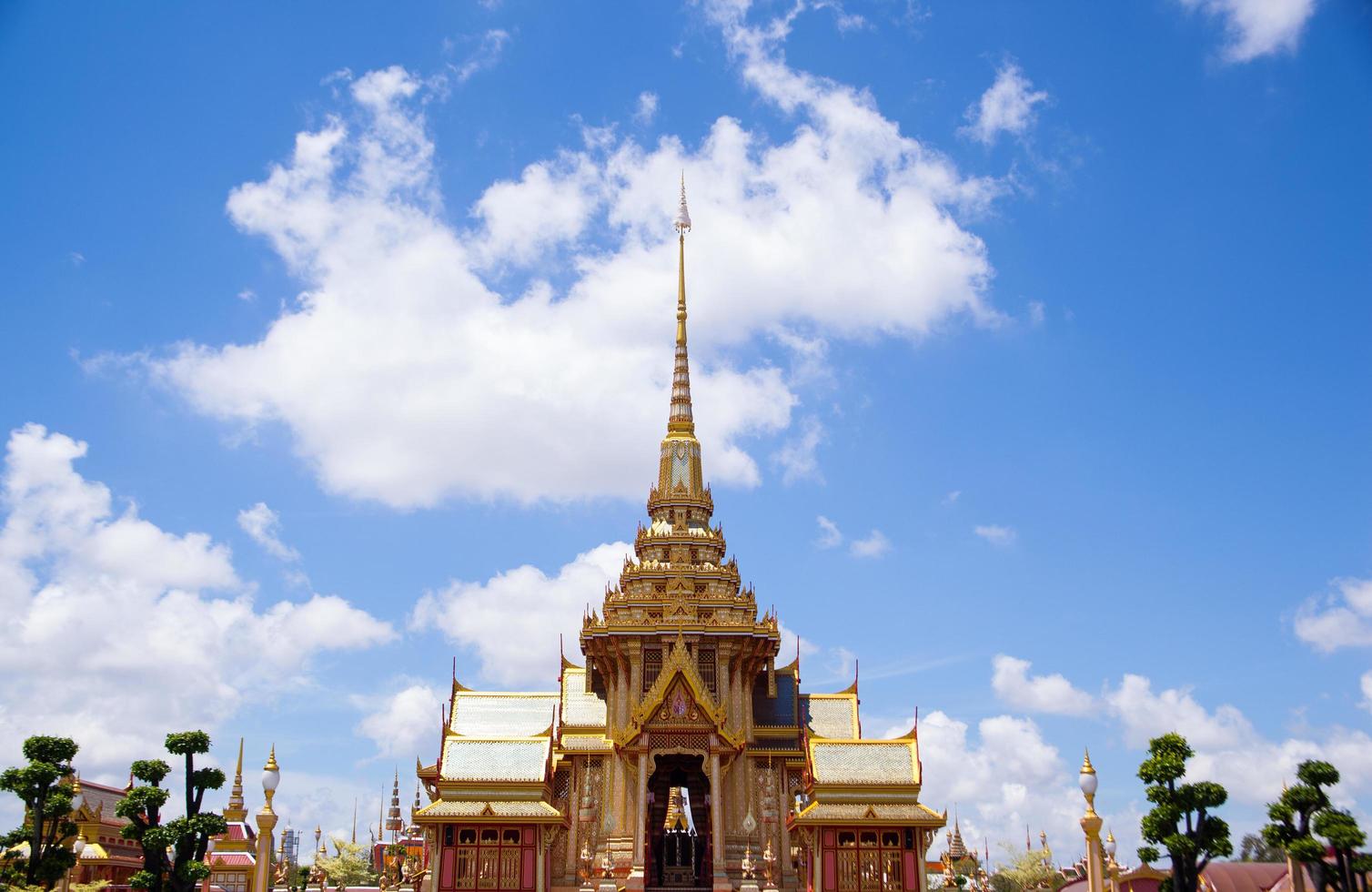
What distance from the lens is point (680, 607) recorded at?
54719mm

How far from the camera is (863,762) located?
4712cm

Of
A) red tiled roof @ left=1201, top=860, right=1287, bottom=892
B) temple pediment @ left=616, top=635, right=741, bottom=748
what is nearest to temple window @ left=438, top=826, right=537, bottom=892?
temple pediment @ left=616, top=635, right=741, bottom=748

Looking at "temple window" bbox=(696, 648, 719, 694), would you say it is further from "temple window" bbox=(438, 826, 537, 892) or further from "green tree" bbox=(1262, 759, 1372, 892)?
"green tree" bbox=(1262, 759, 1372, 892)

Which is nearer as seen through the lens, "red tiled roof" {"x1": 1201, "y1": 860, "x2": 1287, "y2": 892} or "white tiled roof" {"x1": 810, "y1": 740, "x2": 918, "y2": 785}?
"white tiled roof" {"x1": 810, "y1": 740, "x2": 918, "y2": 785}

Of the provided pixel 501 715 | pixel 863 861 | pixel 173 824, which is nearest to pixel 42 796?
pixel 173 824

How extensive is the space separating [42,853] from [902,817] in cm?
2900

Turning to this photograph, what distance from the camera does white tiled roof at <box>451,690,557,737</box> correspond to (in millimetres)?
54250

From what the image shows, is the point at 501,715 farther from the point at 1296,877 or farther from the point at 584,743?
the point at 1296,877

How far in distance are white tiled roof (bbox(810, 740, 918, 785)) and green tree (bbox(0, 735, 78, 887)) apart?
2553 centimetres

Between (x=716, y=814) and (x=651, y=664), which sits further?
(x=651, y=664)

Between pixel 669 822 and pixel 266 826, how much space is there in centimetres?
3011

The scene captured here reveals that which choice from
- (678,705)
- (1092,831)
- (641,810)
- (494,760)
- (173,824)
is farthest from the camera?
(678,705)

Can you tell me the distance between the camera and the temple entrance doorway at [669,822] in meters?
51.8

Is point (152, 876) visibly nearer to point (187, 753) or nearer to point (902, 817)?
point (187, 753)
